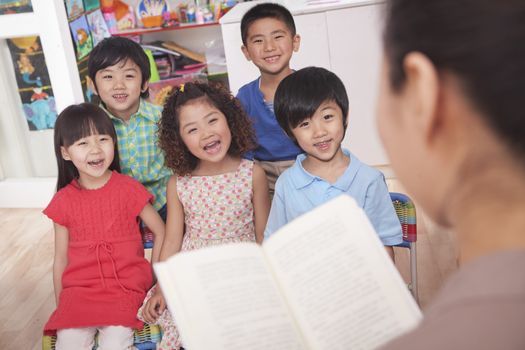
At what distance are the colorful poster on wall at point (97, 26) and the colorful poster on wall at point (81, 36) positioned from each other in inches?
3.3

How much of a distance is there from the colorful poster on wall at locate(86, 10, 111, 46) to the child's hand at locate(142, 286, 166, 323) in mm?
2086

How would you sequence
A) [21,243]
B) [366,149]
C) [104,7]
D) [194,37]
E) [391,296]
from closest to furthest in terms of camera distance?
[391,296] < [21,243] < [366,149] < [104,7] < [194,37]

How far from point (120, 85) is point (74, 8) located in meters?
1.44

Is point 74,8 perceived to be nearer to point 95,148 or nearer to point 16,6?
point 16,6

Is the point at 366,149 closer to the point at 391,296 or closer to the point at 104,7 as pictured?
the point at 104,7

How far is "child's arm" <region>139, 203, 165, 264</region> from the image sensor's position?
1.75m

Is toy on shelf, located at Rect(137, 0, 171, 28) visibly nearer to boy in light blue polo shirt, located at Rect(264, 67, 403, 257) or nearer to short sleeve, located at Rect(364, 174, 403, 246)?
boy in light blue polo shirt, located at Rect(264, 67, 403, 257)

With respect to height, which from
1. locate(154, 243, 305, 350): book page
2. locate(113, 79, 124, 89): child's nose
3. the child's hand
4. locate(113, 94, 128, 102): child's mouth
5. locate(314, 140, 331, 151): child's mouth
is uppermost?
locate(113, 79, 124, 89): child's nose

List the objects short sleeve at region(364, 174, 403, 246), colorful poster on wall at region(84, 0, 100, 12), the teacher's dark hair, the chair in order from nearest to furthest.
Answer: the teacher's dark hair
short sleeve at region(364, 174, 403, 246)
the chair
colorful poster on wall at region(84, 0, 100, 12)

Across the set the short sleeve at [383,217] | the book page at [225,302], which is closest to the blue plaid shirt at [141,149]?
the short sleeve at [383,217]

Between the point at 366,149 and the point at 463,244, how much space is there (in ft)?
8.92

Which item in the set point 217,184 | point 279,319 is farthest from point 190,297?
point 217,184

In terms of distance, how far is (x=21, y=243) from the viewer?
299cm

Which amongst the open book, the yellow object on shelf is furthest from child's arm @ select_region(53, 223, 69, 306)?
the yellow object on shelf
